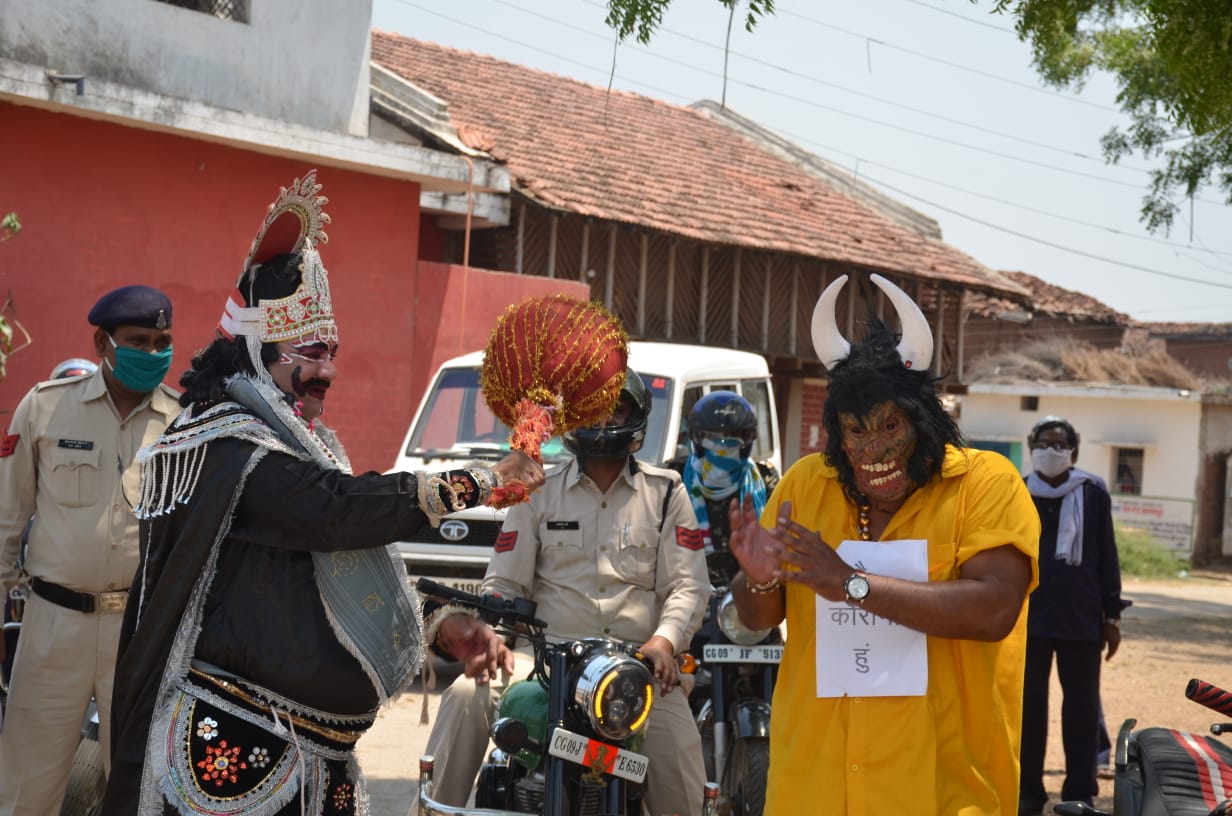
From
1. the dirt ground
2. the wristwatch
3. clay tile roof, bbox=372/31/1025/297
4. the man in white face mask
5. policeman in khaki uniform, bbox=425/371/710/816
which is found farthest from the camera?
clay tile roof, bbox=372/31/1025/297

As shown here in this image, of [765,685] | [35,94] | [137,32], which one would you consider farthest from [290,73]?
[765,685]

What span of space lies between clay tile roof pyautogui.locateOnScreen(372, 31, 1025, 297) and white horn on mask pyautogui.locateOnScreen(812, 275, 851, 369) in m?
11.8

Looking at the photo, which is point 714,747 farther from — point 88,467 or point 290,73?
point 290,73

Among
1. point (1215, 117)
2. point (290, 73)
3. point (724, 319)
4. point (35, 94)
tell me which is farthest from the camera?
point (724, 319)

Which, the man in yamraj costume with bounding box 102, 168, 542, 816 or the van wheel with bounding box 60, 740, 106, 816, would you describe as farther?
the van wheel with bounding box 60, 740, 106, 816

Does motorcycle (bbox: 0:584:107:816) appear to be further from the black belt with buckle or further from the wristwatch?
the wristwatch

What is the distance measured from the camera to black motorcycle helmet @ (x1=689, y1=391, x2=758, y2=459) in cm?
645

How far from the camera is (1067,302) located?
38.0 meters

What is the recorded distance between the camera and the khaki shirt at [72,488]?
525 centimetres

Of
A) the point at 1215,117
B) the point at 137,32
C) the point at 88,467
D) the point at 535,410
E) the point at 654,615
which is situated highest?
the point at 137,32

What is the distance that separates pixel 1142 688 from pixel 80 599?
9.95 metres

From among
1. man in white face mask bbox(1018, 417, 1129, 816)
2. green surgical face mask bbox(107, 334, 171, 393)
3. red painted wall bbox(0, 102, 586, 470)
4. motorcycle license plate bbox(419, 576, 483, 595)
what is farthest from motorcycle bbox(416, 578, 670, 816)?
red painted wall bbox(0, 102, 586, 470)

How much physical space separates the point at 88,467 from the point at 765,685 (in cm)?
289

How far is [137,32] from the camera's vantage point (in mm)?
11578
